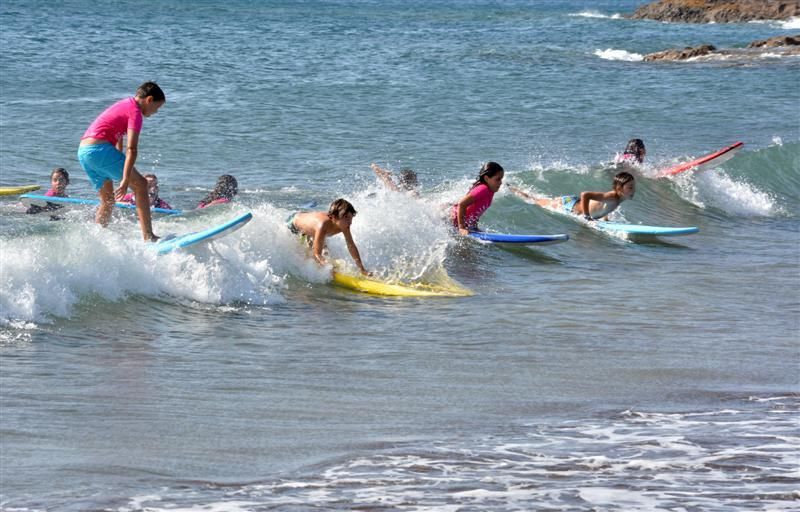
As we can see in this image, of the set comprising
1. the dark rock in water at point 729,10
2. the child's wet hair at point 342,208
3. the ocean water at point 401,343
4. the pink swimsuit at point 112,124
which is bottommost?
the ocean water at point 401,343

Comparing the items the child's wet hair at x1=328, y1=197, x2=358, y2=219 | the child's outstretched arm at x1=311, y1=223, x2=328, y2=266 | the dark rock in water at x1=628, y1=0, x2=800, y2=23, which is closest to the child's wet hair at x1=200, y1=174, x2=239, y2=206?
the child's outstretched arm at x1=311, y1=223, x2=328, y2=266

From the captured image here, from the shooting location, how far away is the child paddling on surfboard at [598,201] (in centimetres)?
1539

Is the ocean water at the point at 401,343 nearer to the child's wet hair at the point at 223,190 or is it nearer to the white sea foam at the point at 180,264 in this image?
the white sea foam at the point at 180,264

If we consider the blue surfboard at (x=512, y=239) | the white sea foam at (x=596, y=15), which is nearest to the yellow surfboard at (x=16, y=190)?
the blue surfboard at (x=512, y=239)

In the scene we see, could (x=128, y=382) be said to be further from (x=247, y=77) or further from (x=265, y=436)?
(x=247, y=77)

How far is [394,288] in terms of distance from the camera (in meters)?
11.6

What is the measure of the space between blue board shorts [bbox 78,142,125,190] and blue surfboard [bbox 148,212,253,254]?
2.24 feet

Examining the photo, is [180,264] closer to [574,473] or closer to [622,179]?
[574,473]

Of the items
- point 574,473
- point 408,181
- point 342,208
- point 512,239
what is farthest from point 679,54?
point 574,473

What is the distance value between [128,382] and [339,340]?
210 centimetres

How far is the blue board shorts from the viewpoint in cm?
1073

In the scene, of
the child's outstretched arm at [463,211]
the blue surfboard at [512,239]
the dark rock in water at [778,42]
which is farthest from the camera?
the dark rock in water at [778,42]

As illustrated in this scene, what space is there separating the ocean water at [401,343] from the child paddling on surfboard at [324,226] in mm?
199

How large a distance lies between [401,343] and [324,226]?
8.03 feet
